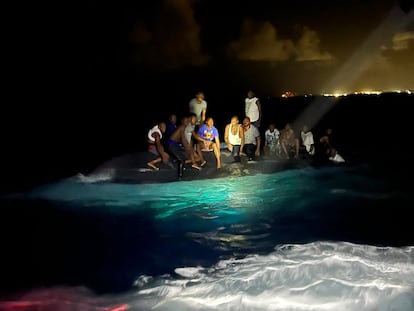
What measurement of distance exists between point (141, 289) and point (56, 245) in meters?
2.91

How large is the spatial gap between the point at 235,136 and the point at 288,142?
2.58 m

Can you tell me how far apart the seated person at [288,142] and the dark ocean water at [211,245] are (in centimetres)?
172

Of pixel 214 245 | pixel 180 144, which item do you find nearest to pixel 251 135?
pixel 180 144

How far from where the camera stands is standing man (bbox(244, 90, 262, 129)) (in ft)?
47.1

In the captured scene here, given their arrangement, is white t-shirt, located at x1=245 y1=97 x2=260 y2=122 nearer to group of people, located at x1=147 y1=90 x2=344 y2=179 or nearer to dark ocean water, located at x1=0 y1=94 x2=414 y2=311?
group of people, located at x1=147 y1=90 x2=344 y2=179

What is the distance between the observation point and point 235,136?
13.9m

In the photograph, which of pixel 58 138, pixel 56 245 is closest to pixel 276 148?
pixel 56 245

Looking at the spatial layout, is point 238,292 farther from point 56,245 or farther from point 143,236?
point 56,245

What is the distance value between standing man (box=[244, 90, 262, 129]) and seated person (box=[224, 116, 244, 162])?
88 cm

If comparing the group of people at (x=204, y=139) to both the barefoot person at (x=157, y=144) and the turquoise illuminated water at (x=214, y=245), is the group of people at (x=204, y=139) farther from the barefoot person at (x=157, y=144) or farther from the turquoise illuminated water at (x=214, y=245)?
the turquoise illuminated water at (x=214, y=245)

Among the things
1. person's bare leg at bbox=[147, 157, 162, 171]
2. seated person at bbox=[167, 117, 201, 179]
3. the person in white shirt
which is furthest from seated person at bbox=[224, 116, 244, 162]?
the person in white shirt

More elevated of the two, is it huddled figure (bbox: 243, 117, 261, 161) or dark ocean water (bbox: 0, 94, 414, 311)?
huddled figure (bbox: 243, 117, 261, 161)

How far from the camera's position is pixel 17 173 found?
17094 mm

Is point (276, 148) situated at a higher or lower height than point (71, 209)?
higher
